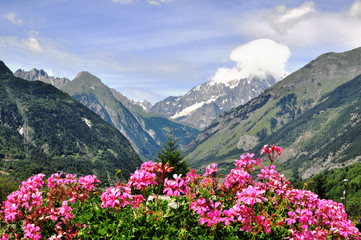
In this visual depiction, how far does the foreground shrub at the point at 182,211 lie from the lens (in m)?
4.94

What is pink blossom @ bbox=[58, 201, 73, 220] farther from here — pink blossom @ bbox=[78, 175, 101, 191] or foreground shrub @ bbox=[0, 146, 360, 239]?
pink blossom @ bbox=[78, 175, 101, 191]

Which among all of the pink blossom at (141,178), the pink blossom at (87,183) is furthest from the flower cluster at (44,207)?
the pink blossom at (141,178)

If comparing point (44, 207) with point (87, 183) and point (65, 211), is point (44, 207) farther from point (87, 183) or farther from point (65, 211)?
point (87, 183)

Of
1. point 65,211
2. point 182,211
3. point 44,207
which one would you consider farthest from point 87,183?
point 182,211

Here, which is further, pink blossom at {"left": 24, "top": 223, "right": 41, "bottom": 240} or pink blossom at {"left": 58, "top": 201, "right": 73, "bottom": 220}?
pink blossom at {"left": 24, "top": 223, "right": 41, "bottom": 240}

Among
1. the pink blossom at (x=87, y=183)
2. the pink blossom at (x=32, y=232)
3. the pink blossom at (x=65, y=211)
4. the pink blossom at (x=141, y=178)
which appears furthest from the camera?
the pink blossom at (x=87, y=183)

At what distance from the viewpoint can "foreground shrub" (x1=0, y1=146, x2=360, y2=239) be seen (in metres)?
4.94

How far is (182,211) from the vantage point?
5484 mm

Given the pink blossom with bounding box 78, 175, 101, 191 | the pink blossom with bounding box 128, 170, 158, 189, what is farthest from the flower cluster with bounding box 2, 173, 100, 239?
the pink blossom with bounding box 128, 170, 158, 189

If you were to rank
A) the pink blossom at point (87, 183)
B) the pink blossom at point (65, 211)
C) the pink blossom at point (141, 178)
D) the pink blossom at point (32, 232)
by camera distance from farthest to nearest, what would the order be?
the pink blossom at point (87, 183) → the pink blossom at point (32, 232) → the pink blossom at point (65, 211) → the pink blossom at point (141, 178)

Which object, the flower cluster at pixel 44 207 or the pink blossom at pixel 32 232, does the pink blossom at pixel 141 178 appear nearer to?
the flower cluster at pixel 44 207

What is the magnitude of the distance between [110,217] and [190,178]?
194cm

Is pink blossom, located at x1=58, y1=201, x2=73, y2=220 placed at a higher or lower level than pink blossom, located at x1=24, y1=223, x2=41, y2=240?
higher

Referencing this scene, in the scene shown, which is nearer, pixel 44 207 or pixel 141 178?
pixel 141 178
